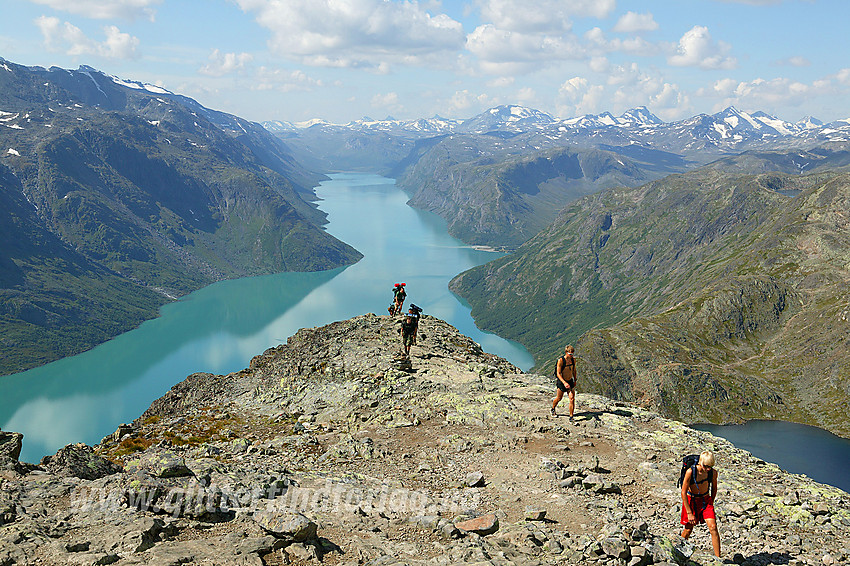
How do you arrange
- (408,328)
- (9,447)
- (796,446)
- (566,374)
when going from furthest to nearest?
(796,446) < (408,328) < (566,374) < (9,447)

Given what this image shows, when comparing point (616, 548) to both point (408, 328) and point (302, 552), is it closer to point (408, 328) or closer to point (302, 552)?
point (302, 552)

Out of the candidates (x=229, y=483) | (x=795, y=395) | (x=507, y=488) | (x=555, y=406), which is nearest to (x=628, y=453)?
(x=555, y=406)

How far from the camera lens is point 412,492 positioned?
77.2 feet

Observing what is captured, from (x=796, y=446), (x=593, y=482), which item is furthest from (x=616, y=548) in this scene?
(x=796, y=446)

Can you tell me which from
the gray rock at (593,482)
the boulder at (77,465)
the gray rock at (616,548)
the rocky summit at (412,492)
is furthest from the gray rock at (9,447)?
the gray rock at (593,482)

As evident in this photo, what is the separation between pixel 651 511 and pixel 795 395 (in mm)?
223000

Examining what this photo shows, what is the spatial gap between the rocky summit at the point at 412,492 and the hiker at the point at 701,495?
92 cm

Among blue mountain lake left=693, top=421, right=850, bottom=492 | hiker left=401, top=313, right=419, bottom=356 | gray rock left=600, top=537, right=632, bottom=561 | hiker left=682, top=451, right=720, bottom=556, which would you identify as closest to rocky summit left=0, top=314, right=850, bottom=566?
gray rock left=600, top=537, right=632, bottom=561

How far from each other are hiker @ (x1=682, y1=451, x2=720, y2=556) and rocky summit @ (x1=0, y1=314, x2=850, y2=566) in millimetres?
917

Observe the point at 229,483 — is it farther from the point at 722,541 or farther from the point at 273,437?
the point at 722,541

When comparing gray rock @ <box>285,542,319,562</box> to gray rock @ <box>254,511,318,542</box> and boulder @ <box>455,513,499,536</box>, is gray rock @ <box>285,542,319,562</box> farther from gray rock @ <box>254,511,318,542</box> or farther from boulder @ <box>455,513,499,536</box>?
boulder @ <box>455,513,499,536</box>

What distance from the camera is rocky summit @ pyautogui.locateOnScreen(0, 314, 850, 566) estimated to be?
16719 millimetres

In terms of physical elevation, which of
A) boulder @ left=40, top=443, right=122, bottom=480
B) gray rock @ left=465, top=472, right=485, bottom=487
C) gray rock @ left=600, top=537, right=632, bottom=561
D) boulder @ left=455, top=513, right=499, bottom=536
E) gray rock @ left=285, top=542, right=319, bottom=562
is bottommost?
gray rock @ left=465, top=472, right=485, bottom=487

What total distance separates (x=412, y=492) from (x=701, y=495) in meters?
11.9
